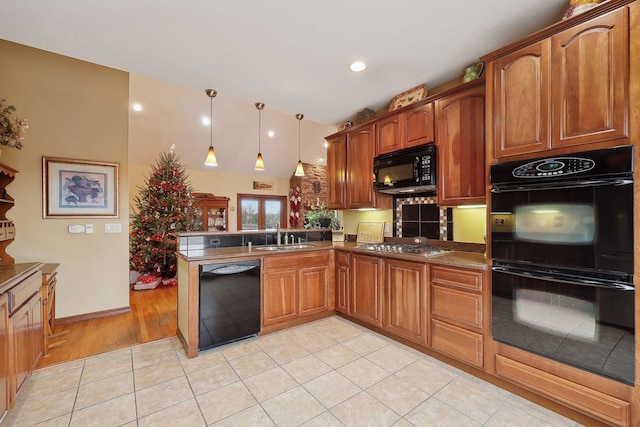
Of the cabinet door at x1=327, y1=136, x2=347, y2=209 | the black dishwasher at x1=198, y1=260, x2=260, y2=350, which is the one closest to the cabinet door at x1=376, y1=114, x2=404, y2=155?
the cabinet door at x1=327, y1=136, x2=347, y2=209

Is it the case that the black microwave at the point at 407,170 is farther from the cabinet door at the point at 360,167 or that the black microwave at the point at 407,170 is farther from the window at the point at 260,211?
the window at the point at 260,211

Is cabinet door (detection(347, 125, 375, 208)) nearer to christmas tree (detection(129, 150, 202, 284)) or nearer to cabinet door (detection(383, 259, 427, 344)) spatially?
cabinet door (detection(383, 259, 427, 344))

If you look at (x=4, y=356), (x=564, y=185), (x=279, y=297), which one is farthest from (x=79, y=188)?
(x=564, y=185)

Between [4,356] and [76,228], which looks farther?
[76,228]

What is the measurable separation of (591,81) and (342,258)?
8.12 feet

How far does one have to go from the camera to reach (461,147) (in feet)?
8.00

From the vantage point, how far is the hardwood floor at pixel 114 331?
2.55 metres

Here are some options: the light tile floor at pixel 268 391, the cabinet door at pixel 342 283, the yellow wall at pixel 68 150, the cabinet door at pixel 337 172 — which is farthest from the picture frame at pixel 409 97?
the yellow wall at pixel 68 150

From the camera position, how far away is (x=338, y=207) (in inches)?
148

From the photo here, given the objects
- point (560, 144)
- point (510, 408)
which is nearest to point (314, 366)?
point (510, 408)

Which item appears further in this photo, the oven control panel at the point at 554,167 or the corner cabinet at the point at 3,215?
the corner cabinet at the point at 3,215

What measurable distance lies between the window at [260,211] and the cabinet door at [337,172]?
4.62 metres

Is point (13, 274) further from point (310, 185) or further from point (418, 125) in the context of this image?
point (310, 185)

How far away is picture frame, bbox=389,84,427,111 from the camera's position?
2.93 metres
